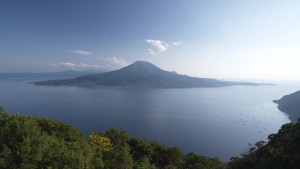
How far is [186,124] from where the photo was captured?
111312mm

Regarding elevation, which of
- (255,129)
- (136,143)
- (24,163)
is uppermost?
(24,163)

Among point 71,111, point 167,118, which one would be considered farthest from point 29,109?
point 167,118

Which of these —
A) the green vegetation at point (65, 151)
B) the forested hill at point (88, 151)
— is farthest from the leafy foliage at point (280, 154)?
the green vegetation at point (65, 151)

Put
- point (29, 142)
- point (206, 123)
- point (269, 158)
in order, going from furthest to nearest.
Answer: point (206, 123) → point (269, 158) → point (29, 142)

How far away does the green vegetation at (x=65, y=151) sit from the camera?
16703 millimetres

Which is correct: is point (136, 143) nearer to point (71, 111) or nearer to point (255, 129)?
point (255, 129)

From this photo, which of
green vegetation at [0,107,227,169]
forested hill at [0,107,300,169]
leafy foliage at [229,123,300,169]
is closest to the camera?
green vegetation at [0,107,227,169]

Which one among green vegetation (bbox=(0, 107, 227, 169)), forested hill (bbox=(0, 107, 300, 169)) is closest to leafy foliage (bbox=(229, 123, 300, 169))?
forested hill (bbox=(0, 107, 300, 169))

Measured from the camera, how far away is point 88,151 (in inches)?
779

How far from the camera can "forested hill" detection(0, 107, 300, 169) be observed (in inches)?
669

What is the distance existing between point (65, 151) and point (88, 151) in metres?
3.07

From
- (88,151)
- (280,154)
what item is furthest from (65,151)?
(280,154)

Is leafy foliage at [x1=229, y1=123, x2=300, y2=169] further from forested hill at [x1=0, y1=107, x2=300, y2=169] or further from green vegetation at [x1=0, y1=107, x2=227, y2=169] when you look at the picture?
green vegetation at [x1=0, y1=107, x2=227, y2=169]

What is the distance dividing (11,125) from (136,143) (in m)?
19.5
